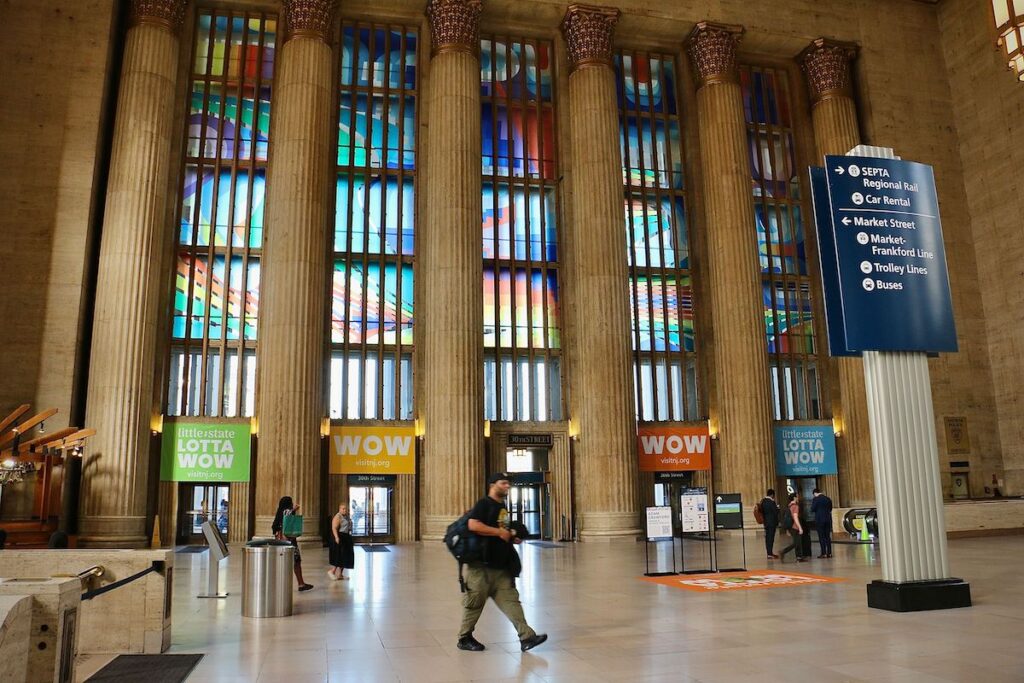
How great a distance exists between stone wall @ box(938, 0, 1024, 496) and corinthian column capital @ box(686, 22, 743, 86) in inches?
352

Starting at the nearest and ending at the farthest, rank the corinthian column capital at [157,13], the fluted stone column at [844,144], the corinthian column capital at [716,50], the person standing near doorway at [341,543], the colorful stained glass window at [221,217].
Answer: the person standing near doorway at [341,543] → the corinthian column capital at [157,13] → the colorful stained glass window at [221,217] → the fluted stone column at [844,144] → the corinthian column capital at [716,50]

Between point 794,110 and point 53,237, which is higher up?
point 794,110

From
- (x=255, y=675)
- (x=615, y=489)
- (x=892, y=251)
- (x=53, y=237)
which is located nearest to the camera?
(x=255, y=675)

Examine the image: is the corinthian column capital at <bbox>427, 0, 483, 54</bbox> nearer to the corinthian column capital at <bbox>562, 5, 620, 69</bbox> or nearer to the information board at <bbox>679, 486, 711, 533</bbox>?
the corinthian column capital at <bbox>562, 5, 620, 69</bbox>

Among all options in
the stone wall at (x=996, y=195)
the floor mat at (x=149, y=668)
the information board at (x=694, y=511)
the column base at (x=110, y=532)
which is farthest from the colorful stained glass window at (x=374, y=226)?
the stone wall at (x=996, y=195)

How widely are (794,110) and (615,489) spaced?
53.2 ft

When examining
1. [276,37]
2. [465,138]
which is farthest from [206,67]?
[465,138]

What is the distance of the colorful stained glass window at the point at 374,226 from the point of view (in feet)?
80.7

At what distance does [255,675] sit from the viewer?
655cm

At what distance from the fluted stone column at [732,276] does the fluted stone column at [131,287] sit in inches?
678

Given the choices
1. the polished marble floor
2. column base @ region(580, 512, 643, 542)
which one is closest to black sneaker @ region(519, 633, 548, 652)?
the polished marble floor

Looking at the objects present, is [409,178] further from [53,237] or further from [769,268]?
[769,268]

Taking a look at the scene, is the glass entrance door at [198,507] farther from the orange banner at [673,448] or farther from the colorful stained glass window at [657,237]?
the colorful stained glass window at [657,237]

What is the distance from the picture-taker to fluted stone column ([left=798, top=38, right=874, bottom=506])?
86.6 ft
